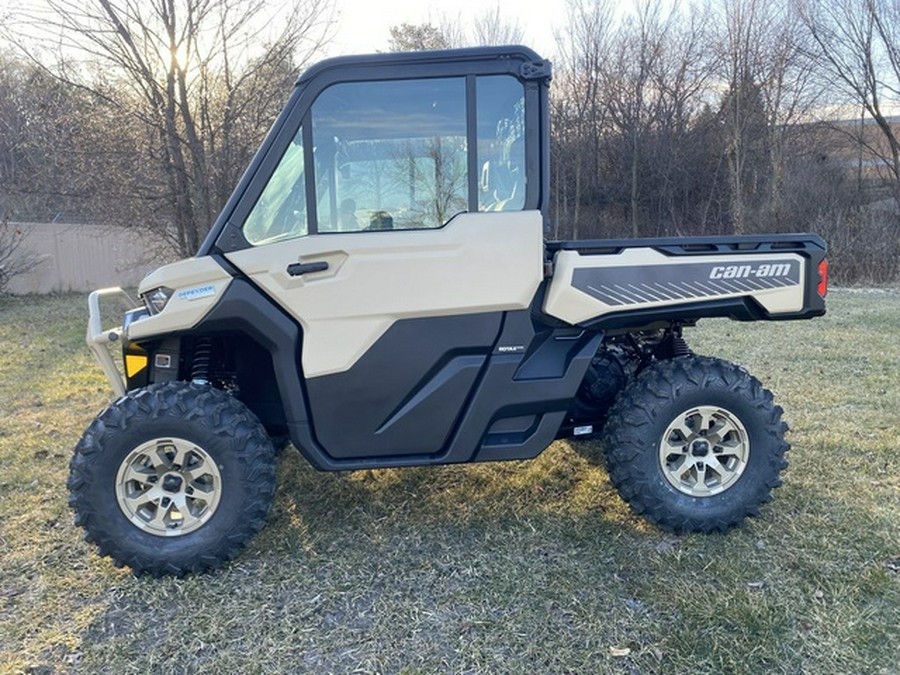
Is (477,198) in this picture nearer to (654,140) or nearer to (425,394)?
(425,394)

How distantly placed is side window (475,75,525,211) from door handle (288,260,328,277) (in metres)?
0.78

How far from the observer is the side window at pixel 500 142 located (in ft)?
9.57

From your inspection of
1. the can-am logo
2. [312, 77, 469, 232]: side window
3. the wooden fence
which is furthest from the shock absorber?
the wooden fence

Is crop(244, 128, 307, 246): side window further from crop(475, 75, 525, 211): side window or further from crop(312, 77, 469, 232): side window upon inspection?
crop(475, 75, 525, 211): side window

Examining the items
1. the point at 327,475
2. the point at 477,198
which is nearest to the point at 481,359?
the point at 477,198

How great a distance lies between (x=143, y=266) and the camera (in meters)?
16.1

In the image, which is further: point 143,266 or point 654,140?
point 654,140

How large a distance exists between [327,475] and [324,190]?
1.98 meters

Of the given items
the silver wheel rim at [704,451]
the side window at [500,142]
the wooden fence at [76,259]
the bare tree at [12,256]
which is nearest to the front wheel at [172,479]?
the side window at [500,142]

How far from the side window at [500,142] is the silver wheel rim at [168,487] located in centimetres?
181

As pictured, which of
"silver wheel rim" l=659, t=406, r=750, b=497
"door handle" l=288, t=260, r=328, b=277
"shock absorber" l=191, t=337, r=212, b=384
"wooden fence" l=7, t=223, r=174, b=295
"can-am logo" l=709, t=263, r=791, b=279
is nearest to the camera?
"door handle" l=288, t=260, r=328, b=277

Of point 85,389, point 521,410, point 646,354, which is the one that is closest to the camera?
point 521,410

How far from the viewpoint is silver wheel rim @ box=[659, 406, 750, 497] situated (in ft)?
10.5

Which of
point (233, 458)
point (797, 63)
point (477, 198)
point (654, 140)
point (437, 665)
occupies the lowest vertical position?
point (437, 665)
